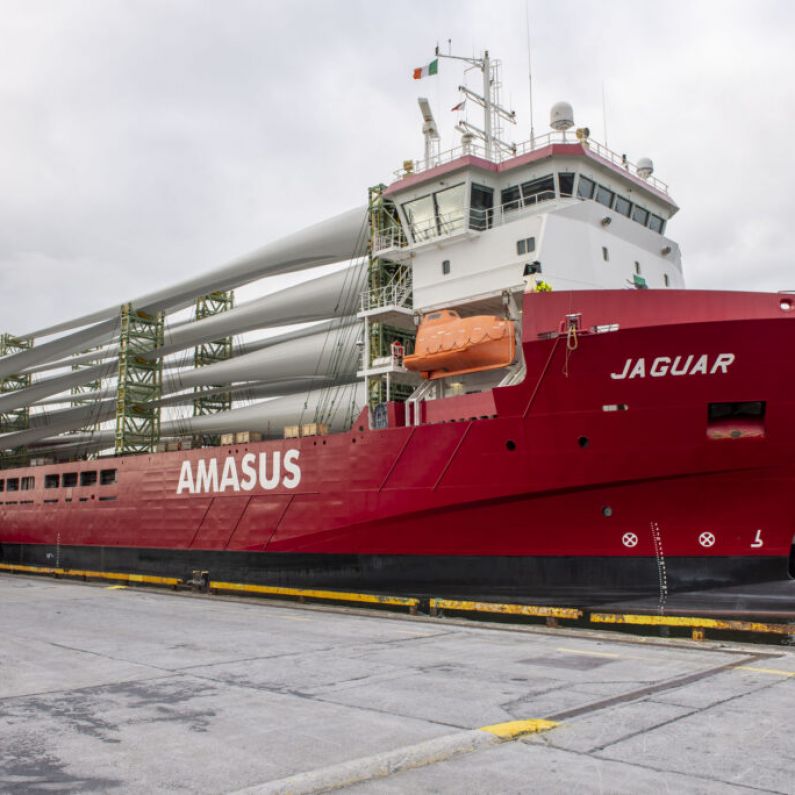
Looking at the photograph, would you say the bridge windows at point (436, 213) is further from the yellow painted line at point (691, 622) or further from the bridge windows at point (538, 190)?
the yellow painted line at point (691, 622)

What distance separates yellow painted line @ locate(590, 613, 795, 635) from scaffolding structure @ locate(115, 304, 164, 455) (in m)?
21.9

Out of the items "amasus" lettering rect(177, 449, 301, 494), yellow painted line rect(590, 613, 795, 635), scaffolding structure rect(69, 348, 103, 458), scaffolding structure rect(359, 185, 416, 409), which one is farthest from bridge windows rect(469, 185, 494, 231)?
scaffolding structure rect(69, 348, 103, 458)

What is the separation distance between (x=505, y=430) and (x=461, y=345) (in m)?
2.30

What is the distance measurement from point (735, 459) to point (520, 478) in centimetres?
355

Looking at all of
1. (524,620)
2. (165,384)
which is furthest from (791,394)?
(165,384)

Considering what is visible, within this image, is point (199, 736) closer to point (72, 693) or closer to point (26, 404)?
point (72, 693)

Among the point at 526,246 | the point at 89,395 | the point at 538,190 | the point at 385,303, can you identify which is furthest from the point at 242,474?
the point at 89,395

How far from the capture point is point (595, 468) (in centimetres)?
1243

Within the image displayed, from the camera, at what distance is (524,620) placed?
1262cm

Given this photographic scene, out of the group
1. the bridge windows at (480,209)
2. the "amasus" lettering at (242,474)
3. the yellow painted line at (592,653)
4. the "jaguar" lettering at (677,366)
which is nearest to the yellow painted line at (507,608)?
the yellow painted line at (592,653)

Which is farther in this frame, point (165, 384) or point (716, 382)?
point (165, 384)

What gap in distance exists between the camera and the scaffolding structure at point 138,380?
2895 centimetres

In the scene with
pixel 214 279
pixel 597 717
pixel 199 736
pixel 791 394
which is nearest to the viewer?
pixel 199 736

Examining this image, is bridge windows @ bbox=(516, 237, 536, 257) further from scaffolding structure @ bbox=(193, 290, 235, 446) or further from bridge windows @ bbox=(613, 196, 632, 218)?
scaffolding structure @ bbox=(193, 290, 235, 446)
